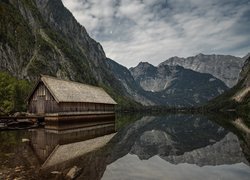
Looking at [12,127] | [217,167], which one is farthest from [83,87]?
[217,167]

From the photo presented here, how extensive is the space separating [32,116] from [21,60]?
10560 cm

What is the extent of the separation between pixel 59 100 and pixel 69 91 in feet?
21.8

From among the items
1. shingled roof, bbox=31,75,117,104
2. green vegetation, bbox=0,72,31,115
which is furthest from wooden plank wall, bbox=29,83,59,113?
green vegetation, bbox=0,72,31,115

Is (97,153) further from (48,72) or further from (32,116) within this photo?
(48,72)

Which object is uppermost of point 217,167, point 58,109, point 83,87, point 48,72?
point 48,72

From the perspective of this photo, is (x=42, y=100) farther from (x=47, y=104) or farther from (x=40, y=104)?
(x=47, y=104)

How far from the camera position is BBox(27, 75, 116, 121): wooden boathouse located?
181 feet

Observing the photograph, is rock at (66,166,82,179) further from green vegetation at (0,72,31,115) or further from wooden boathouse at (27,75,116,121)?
green vegetation at (0,72,31,115)

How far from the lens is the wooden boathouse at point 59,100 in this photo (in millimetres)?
55031

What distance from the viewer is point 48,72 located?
17125 centimetres

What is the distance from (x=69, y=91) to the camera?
2359 inches

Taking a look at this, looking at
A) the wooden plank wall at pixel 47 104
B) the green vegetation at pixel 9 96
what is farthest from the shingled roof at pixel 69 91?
the green vegetation at pixel 9 96

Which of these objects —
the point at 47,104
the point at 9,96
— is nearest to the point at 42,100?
the point at 47,104

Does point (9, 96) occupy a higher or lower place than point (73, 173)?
higher
